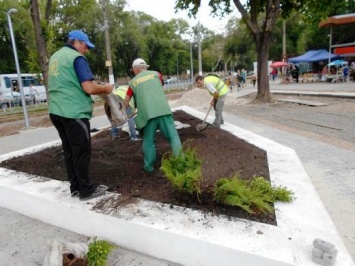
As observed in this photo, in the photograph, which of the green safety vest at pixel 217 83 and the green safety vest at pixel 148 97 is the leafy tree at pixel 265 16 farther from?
the green safety vest at pixel 148 97

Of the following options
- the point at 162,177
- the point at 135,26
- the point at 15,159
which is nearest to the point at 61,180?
the point at 162,177

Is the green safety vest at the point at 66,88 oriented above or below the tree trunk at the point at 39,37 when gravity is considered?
below

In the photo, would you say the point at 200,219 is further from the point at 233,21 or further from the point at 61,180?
the point at 233,21

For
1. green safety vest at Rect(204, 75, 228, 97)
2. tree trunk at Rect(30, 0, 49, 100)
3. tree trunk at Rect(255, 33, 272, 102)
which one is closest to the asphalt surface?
green safety vest at Rect(204, 75, 228, 97)

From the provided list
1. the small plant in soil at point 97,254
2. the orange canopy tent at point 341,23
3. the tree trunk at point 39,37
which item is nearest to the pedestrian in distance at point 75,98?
the small plant in soil at point 97,254

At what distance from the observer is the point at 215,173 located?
3.34 m

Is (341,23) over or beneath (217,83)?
over

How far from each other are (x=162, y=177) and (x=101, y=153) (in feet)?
5.64

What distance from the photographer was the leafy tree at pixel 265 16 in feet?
41.7

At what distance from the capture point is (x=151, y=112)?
11.0 feet

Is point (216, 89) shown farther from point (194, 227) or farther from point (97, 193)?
point (194, 227)

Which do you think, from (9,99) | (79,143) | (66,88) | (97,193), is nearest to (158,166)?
(97,193)

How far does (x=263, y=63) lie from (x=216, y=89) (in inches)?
303

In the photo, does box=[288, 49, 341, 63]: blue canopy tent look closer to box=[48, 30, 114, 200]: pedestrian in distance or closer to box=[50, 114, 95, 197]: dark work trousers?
box=[48, 30, 114, 200]: pedestrian in distance
